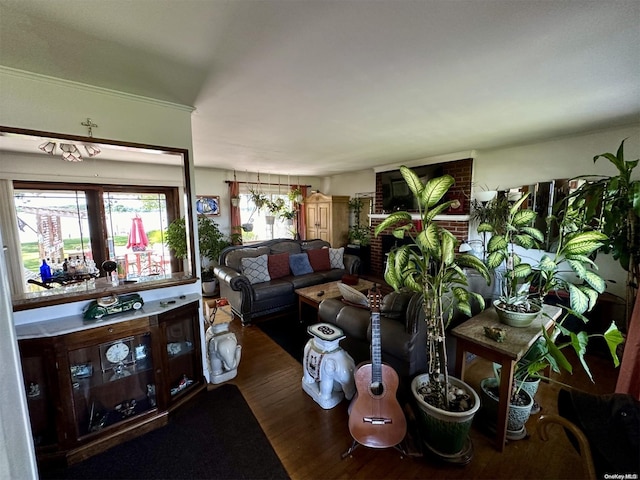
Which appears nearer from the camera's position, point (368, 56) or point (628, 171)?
point (368, 56)

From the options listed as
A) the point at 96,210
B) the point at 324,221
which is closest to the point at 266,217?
the point at 324,221

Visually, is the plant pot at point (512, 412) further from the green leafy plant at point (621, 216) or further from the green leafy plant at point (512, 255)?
the green leafy plant at point (621, 216)

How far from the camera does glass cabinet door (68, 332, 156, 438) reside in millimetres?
1686

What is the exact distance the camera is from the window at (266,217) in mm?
5840

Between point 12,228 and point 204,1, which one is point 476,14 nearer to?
point 204,1

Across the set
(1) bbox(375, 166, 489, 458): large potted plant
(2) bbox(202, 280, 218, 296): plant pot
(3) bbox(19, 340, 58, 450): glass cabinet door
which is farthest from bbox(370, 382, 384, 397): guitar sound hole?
(2) bbox(202, 280, 218, 296): plant pot

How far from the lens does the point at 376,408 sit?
1.68 meters

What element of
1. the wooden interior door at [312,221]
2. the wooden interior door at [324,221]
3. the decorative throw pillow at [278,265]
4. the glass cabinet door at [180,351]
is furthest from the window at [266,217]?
the glass cabinet door at [180,351]

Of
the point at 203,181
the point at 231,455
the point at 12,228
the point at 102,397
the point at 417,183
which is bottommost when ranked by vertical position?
the point at 231,455

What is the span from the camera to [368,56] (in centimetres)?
139

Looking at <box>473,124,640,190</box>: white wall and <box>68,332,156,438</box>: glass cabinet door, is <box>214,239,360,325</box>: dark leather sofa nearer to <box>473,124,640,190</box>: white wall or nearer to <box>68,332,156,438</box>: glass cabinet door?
<box>68,332,156,438</box>: glass cabinet door

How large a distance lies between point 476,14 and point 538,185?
9.93 feet

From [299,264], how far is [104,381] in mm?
3000

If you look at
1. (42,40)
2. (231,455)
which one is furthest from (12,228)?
(231,455)
